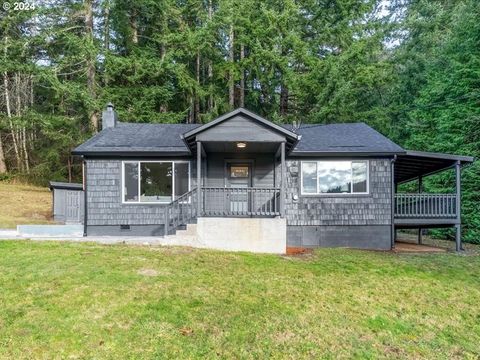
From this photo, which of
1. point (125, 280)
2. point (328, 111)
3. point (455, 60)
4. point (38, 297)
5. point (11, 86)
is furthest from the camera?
point (11, 86)

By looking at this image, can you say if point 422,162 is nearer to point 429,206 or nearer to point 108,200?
point 429,206

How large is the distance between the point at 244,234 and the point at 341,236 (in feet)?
11.5

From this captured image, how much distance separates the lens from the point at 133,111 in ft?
63.6

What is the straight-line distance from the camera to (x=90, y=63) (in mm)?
19438

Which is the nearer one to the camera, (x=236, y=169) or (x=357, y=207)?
(x=357, y=207)

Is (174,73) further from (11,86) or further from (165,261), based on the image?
(165,261)

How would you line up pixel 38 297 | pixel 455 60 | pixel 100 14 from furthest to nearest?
1. pixel 100 14
2. pixel 455 60
3. pixel 38 297

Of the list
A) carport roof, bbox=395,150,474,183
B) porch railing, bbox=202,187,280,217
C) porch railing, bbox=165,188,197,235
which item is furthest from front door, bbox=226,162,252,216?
carport roof, bbox=395,150,474,183

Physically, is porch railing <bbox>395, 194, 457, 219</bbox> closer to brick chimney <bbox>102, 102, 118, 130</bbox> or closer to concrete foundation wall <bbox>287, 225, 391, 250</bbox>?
concrete foundation wall <bbox>287, 225, 391, 250</bbox>

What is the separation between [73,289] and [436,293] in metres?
6.34

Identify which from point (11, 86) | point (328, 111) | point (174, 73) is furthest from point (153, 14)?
point (328, 111)

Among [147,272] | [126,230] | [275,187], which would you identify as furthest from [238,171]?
[147,272]

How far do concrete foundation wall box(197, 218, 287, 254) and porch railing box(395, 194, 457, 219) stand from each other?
15.0 feet

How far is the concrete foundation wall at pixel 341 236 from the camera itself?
10953 millimetres
